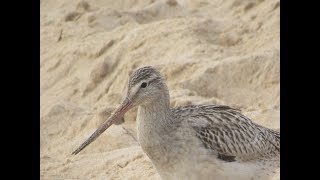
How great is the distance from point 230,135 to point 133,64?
447cm

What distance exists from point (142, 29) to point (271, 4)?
226cm

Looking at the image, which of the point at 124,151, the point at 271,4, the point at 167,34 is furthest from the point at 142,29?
the point at 124,151

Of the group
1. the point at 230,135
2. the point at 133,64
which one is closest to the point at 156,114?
the point at 230,135

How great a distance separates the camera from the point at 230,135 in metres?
7.08

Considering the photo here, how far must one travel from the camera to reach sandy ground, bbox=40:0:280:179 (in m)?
9.14

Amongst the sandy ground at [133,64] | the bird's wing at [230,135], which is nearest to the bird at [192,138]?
the bird's wing at [230,135]

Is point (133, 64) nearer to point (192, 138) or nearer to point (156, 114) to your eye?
point (156, 114)

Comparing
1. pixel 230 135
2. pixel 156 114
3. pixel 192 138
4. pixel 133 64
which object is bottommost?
pixel 133 64

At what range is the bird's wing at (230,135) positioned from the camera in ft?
22.6

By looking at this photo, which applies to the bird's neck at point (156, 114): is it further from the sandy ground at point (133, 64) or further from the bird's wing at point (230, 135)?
the sandy ground at point (133, 64)

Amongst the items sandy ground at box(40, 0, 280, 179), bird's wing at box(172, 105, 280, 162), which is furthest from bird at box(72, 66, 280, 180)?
sandy ground at box(40, 0, 280, 179)

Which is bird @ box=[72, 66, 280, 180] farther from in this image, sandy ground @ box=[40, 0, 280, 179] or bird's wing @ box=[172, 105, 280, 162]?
sandy ground @ box=[40, 0, 280, 179]

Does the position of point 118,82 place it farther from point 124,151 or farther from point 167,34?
point 124,151
